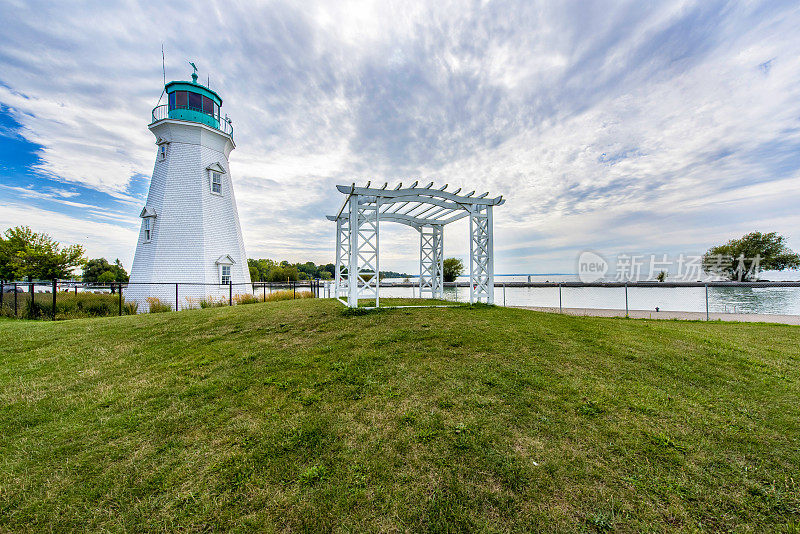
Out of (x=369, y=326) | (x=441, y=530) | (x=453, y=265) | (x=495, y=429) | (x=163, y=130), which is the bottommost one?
(x=441, y=530)

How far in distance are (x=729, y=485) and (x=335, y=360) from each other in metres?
4.41

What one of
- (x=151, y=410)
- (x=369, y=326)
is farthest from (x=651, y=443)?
(x=151, y=410)

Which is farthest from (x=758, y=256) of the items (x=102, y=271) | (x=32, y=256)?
(x=102, y=271)

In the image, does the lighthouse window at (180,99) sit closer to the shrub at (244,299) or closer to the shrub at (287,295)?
the shrub at (244,299)

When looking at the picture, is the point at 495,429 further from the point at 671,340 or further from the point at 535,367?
the point at 671,340

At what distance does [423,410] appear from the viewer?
3.35m

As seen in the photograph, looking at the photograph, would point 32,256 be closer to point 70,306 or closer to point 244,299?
point 70,306

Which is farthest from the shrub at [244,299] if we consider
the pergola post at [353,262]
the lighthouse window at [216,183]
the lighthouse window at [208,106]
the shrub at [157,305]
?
the lighthouse window at [208,106]

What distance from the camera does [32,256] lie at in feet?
57.3

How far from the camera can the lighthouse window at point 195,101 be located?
15311 mm

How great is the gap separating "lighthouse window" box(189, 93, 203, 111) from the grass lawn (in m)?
14.7

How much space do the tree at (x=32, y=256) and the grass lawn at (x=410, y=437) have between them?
18926 mm

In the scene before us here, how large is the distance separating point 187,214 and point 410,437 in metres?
16.3

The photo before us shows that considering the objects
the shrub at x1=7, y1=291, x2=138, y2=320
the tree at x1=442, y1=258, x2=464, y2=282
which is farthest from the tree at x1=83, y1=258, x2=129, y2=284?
the tree at x1=442, y1=258, x2=464, y2=282
